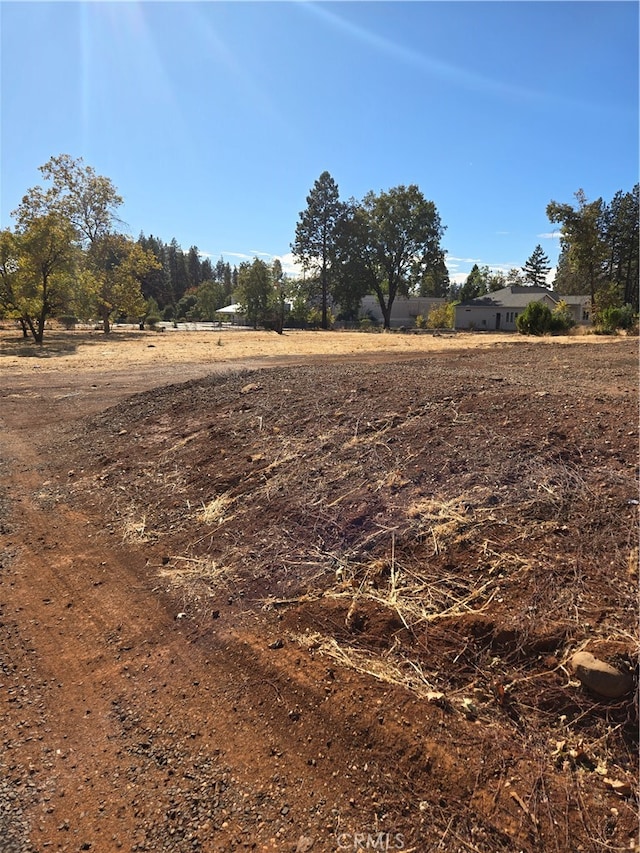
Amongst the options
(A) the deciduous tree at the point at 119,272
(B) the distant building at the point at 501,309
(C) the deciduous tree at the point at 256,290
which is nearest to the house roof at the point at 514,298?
(B) the distant building at the point at 501,309

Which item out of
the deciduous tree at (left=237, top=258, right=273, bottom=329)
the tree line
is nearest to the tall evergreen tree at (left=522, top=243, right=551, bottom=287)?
the tree line

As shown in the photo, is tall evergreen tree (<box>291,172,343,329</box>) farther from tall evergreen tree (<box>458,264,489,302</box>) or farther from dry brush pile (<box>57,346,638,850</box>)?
dry brush pile (<box>57,346,638,850</box>)

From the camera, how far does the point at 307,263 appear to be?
2378 inches

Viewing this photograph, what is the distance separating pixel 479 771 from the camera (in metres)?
1.97

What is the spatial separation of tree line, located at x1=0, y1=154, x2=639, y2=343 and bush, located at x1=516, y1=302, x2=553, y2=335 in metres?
5.41

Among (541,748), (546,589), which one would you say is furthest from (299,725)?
(546,589)

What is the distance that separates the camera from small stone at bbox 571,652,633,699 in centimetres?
211

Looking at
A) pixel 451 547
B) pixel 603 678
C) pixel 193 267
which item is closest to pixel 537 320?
pixel 451 547

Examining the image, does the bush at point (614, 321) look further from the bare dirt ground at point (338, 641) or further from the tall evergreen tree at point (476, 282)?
the tall evergreen tree at point (476, 282)

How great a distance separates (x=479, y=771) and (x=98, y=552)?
3.36 meters

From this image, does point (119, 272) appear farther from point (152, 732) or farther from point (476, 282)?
point (476, 282)

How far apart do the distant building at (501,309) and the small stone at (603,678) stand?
56.9 metres

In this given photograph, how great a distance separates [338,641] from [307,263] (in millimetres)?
61469

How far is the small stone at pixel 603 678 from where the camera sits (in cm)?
211
